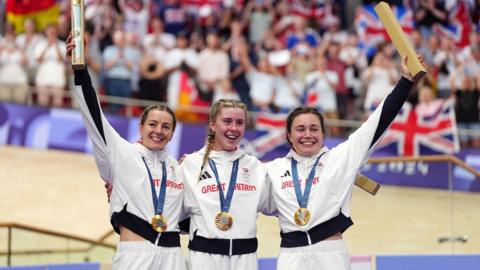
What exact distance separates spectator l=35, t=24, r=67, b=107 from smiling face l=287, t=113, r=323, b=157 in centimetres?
1213

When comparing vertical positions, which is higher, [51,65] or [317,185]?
[51,65]

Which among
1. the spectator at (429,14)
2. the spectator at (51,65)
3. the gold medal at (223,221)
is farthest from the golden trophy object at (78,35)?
the spectator at (429,14)

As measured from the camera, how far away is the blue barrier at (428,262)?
35.8ft

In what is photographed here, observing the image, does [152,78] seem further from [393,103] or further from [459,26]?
[393,103]

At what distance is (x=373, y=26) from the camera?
19.7 m

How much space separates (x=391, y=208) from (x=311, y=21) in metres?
8.36

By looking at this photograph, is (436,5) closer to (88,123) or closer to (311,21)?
(311,21)

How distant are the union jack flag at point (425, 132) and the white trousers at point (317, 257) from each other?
9.21 meters

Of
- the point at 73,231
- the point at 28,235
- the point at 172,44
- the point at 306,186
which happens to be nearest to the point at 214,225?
the point at 306,186

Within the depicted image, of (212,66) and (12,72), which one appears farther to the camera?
(12,72)

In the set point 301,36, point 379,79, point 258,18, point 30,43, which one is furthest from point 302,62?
point 30,43

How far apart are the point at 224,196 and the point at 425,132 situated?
31.6 feet

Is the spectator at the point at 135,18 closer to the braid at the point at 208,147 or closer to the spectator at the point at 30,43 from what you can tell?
the spectator at the point at 30,43

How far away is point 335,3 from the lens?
2139 cm
